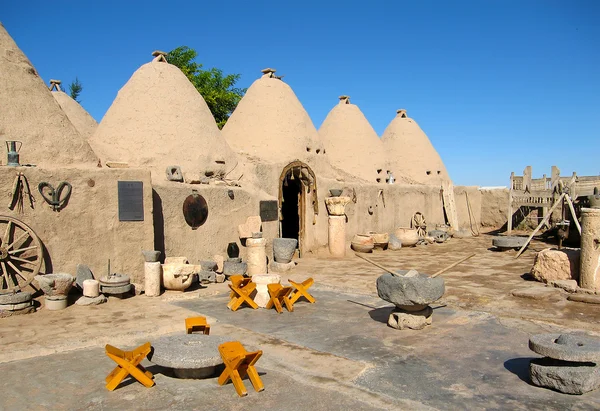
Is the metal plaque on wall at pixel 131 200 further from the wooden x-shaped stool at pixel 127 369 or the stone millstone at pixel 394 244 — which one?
the stone millstone at pixel 394 244

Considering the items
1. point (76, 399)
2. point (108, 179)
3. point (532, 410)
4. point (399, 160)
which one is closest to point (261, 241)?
point (108, 179)

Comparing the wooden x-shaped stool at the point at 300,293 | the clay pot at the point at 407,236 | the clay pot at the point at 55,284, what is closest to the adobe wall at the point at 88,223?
the clay pot at the point at 55,284

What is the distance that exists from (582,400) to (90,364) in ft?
16.1

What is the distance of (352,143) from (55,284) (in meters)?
15.0

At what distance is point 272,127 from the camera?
1599 cm

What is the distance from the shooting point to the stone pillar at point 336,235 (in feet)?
47.4

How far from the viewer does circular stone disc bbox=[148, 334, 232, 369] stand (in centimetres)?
469

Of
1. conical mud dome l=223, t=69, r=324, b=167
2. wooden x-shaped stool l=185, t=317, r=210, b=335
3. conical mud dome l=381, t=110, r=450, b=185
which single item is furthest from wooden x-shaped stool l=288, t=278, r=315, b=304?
conical mud dome l=381, t=110, r=450, b=185

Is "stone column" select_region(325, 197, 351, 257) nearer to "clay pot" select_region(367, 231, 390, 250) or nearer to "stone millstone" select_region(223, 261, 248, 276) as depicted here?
"clay pot" select_region(367, 231, 390, 250)

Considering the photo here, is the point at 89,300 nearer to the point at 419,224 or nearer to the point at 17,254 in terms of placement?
the point at 17,254

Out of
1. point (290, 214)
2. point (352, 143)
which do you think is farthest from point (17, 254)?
point (352, 143)

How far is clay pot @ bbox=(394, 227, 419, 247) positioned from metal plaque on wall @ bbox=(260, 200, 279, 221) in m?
6.24

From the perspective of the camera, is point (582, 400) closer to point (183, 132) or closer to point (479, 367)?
point (479, 367)

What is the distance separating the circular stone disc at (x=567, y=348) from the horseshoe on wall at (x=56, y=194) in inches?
288
